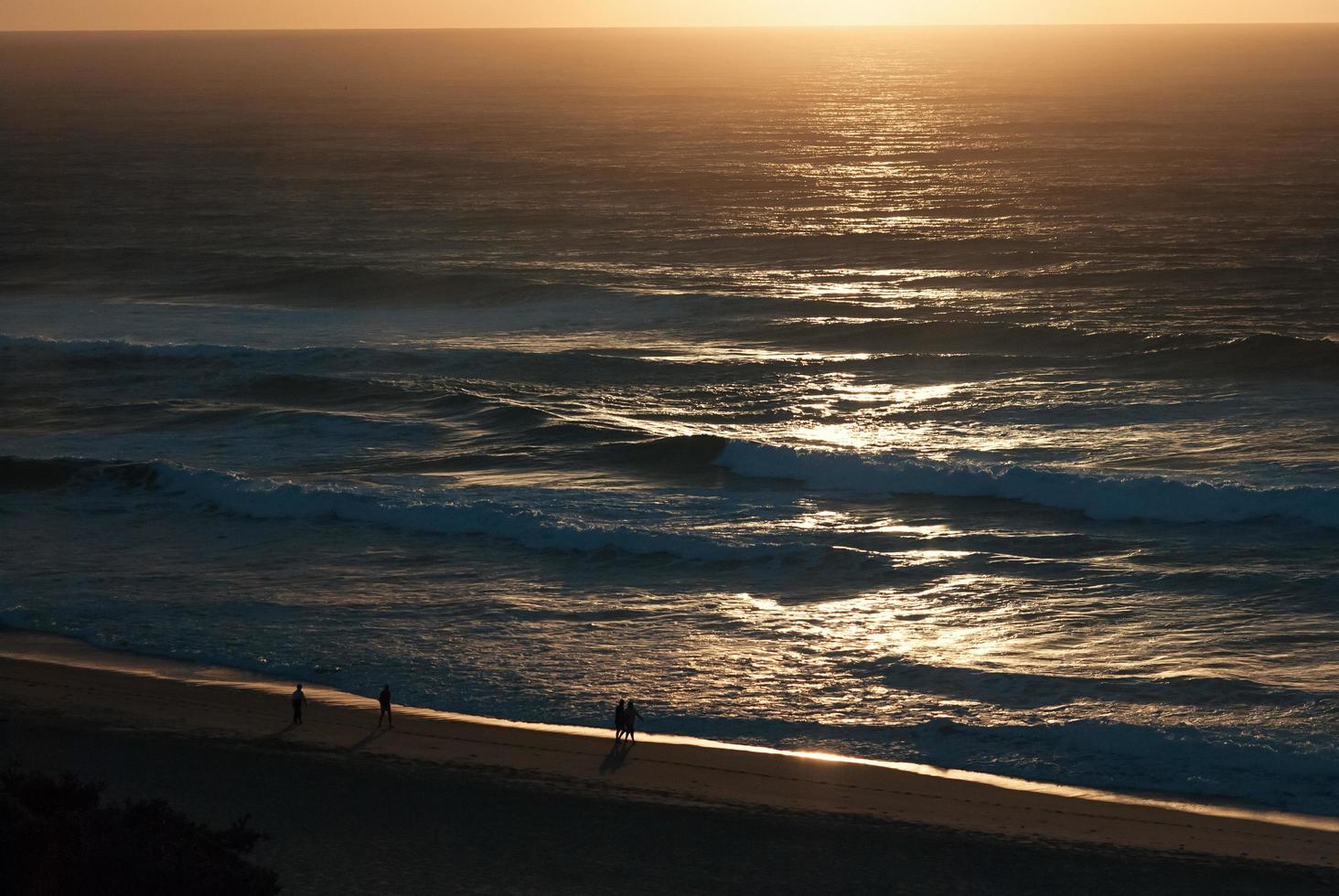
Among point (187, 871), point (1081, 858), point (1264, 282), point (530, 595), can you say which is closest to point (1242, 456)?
point (530, 595)

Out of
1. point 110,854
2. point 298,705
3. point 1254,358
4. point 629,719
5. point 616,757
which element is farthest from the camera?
point 1254,358

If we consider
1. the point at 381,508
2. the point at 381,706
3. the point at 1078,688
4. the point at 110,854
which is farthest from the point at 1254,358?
the point at 110,854

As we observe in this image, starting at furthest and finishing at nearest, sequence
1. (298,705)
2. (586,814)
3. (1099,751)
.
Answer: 1. (298,705)
2. (1099,751)
3. (586,814)

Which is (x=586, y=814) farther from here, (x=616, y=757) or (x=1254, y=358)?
(x=1254, y=358)

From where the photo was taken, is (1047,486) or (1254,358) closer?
(1047,486)

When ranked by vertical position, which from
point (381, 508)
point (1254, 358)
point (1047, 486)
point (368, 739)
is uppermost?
point (1254, 358)

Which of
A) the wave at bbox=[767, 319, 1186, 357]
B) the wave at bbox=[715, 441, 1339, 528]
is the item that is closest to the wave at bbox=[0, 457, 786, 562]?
the wave at bbox=[715, 441, 1339, 528]

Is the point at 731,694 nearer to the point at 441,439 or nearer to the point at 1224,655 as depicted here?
the point at 1224,655

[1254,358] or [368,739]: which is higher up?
[1254,358]
